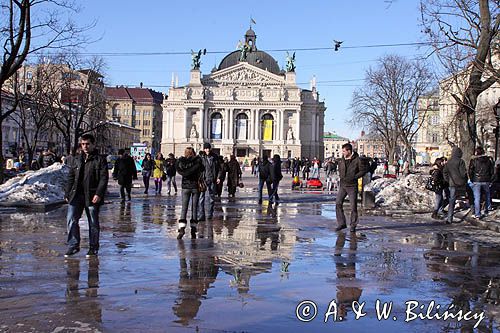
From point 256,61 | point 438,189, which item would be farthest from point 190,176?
point 256,61

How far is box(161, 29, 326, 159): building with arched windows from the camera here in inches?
4801

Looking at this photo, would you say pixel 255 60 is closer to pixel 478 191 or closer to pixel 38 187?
pixel 38 187

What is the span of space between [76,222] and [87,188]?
1.78 ft

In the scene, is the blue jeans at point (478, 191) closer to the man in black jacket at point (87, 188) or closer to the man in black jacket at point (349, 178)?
the man in black jacket at point (349, 178)

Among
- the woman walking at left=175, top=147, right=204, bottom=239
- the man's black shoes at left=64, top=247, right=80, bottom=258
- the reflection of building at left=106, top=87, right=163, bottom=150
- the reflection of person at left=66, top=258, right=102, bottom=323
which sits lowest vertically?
the reflection of person at left=66, top=258, right=102, bottom=323

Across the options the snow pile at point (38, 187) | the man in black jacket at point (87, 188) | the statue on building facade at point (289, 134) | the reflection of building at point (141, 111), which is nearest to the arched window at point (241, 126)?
the statue on building facade at point (289, 134)

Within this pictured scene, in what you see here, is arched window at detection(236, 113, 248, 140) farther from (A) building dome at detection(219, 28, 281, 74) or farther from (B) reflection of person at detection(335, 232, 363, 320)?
(B) reflection of person at detection(335, 232, 363, 320)

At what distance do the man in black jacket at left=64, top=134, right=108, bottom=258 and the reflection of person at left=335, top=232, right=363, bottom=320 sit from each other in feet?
12.2

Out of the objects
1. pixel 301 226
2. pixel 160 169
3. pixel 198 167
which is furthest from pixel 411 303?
pixel 160 169

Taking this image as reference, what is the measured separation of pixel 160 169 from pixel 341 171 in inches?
612

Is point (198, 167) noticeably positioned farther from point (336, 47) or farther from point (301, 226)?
point (336, 47)

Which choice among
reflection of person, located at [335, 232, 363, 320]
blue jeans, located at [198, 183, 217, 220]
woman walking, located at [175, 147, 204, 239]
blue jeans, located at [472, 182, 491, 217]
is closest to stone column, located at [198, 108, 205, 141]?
blue jeans, located at [198, 183, 217, 220]

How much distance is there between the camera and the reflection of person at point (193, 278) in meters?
6.41

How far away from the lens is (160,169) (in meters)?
28.5
